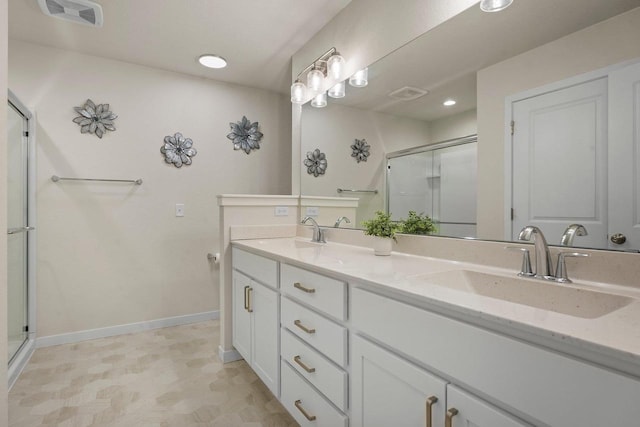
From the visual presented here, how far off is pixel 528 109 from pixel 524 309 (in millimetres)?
763

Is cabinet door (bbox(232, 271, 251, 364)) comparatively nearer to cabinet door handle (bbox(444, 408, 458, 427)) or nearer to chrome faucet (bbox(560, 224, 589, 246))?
cabinet door handle (bbox(444, 408, 458, 427))

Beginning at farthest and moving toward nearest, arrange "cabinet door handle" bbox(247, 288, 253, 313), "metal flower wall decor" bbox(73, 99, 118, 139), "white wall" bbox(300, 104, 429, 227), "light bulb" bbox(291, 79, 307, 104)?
"metal flower wall decor" bbox(73, 99, 118, 139) < "light bulb" bbox(291, 79, 307, 104) < "cabinet door handle" bbox(247, 288, 253, 313) < "white wall" bbox(300, 104, 429, 227)

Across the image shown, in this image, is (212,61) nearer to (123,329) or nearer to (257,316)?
(257,316)

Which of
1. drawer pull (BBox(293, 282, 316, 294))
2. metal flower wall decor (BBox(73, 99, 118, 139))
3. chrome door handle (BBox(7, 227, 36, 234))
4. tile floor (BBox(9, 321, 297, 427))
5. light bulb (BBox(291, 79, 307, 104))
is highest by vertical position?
light bulb (BBox(291, 79, 307, 104))

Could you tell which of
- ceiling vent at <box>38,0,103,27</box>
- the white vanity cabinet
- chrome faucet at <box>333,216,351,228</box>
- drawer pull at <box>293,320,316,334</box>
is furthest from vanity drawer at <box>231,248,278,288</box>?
ceiling vent at <box>38,0,103,27</box>

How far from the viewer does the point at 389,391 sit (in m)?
0.94

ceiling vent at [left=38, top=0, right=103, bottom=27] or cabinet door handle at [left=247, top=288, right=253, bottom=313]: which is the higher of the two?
ceiling vent at [left=38, top=0, right=103, bottom=27]

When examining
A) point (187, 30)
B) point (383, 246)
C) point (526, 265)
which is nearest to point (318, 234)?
point (383, 246)

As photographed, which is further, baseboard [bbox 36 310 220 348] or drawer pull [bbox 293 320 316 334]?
baseboard [bbox 36 310 220 348]

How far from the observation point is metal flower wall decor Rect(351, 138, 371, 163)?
1984 mm

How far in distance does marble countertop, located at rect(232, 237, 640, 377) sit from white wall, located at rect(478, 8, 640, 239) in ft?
0.84

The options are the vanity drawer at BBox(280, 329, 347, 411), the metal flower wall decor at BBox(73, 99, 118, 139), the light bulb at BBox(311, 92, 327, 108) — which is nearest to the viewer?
the vanity drawer at BBox(280, 329, 347, 411)

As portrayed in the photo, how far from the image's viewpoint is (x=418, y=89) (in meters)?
1.62

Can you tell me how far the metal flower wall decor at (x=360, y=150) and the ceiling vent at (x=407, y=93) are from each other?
330mm
